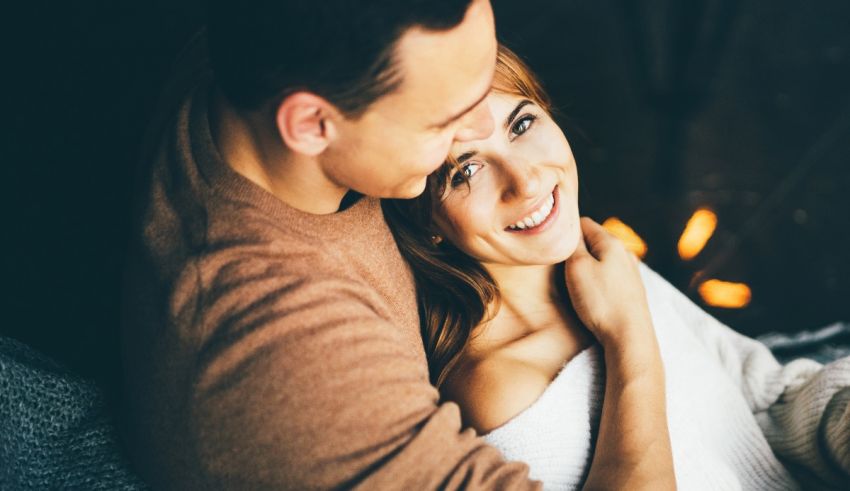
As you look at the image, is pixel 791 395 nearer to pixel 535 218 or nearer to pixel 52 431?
pixel 535 218

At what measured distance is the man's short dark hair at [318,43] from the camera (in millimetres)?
836

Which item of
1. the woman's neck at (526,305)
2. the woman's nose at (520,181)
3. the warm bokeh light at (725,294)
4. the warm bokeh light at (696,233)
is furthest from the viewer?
the warm bokeh light at (696,233)

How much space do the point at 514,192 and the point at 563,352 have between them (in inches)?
11.4

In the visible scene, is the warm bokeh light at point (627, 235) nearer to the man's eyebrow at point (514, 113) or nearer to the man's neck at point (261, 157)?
the man's eyebrow at point (514, 113)

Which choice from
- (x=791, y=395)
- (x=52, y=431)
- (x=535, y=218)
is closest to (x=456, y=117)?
(x=535, y=218)

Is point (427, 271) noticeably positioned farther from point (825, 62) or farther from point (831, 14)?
point (831, 14)

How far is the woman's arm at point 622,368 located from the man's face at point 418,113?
396mm

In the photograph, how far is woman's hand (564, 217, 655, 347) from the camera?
1.18 m

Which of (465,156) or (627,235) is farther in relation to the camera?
(627,235)

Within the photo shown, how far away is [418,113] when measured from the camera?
0.93m

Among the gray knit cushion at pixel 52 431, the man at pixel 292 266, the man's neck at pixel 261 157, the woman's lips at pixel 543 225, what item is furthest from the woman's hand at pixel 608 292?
the gray knit cushion at pixel 52 431

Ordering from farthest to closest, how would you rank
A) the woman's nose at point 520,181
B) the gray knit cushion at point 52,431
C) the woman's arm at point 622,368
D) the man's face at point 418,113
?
1. the woman's nose at point 520,181
2. the woman's arm at point 622,368
3. the man's face at point 418,113
4. the gray knit cushion at point 52,431

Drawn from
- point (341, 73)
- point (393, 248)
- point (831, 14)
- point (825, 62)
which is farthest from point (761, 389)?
point (831, 14)

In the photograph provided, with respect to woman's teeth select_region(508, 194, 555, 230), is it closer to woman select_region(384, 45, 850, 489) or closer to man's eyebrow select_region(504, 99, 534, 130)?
woman select_region(384, 45, 850, 489)
